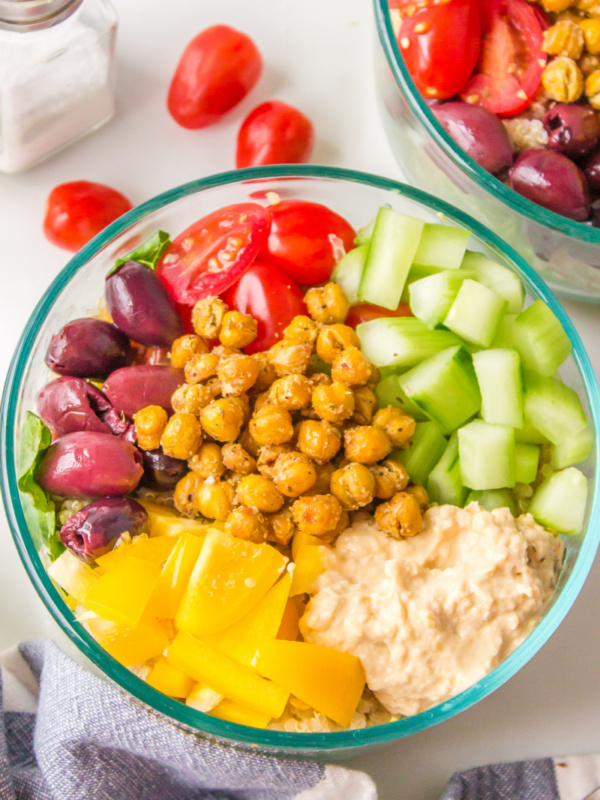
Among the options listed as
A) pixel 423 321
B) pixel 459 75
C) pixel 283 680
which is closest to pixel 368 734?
pixel 283 680

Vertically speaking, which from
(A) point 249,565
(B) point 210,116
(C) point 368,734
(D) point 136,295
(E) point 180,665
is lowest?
(C) point 368,734

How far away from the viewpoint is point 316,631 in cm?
128

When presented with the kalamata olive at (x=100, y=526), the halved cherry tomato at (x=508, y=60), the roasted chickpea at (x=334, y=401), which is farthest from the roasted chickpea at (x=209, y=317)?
the halved cherry tomato at (x=508, y=60)

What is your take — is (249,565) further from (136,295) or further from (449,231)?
(449,231)

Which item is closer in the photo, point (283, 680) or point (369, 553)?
point (283, 680)

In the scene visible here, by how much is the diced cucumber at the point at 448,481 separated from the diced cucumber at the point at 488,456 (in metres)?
0.03

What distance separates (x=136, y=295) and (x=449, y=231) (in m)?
0.58

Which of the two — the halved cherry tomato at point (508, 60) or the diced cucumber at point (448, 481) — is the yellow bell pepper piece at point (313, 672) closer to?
the diced cucumber at point (448, 481)

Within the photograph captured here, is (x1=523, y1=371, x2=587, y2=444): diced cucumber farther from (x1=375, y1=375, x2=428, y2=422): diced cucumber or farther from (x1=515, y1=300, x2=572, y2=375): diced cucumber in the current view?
(x1=375, y1=375, x2=428, y2=422): diced cucumber

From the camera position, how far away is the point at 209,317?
1.46 m

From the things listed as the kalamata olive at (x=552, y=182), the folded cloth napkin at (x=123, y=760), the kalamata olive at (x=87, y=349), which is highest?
the kalamata olive at (x=552, y=182)

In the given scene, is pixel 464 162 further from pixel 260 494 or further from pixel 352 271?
pixel 260 494

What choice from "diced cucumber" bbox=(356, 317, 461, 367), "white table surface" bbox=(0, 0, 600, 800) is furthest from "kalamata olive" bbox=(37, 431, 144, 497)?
"diced cucumber" bbox=(356, 317, 461, 367)

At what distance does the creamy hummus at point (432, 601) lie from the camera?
127 centimetres
